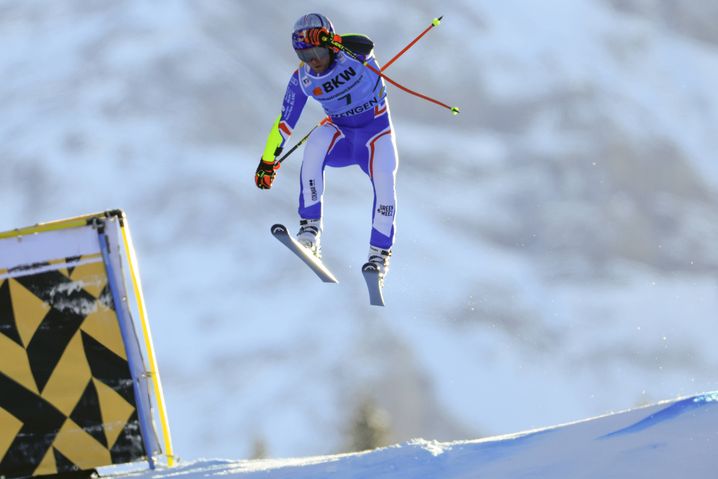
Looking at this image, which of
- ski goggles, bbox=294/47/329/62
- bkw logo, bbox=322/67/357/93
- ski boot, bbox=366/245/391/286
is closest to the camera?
ski goggles, bbox=294/47/329/62

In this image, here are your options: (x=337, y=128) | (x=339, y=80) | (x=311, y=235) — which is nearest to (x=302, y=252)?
(x=311, y=235)

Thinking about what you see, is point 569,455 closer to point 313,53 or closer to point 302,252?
point 302,252

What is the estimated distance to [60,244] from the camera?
763cm

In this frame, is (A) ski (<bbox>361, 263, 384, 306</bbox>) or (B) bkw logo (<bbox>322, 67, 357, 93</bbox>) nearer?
(B) bkw logo (<bbox>322, 67, 357, 93</bbox>)

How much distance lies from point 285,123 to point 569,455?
4.25 meters

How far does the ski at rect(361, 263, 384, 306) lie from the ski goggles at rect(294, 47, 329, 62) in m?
1.85

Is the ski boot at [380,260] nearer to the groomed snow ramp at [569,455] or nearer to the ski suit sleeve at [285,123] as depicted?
the ski suit sleeve at [285,123]

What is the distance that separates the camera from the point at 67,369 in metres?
7.63

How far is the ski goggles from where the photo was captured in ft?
30.3

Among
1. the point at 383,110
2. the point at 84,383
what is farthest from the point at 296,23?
the point at 84,383

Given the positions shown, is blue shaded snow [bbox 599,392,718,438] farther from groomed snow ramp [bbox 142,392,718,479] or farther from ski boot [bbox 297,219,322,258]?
ski boot [bbox 297,219,322,258]

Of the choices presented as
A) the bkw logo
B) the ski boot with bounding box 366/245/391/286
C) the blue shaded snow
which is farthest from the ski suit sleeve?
the blue shaded snow

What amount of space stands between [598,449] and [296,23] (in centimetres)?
430

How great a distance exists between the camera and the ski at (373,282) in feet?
31.4
